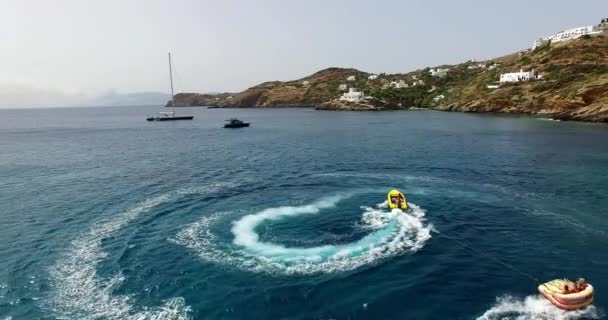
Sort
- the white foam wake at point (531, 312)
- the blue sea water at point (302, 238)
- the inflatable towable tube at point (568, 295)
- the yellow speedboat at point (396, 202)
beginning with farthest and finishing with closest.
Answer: the yellow speedboat at point (396, 202) → the blue sea water at point (302, 238) → the inflatable towable tube at point (568, 295) → the white foam wake at point (531, 312)

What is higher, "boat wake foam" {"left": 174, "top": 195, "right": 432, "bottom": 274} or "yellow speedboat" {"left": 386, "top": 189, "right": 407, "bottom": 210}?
"yellow speedboat" {"left": 386, "top": 189, "right": 407, "bottom": 210}

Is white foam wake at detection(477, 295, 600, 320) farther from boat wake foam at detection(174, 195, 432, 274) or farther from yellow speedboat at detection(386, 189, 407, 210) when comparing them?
yellow speedboat at detection(386, 189, 407, 210)

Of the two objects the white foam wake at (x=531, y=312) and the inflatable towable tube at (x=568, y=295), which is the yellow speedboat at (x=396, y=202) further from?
the inflatable towable tube at (x=568, y=295)

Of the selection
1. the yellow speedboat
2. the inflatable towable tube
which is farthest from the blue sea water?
the yellow speedboat

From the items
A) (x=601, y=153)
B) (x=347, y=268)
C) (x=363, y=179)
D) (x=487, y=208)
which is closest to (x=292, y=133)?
(x=363, y=179)

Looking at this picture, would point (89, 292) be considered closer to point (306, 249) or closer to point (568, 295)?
point (306, 249)

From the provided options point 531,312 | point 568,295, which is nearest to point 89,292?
point 531,312

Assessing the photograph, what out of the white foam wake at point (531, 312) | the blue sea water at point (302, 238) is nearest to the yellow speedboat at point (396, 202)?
the blue sea water at point (302, 238)
